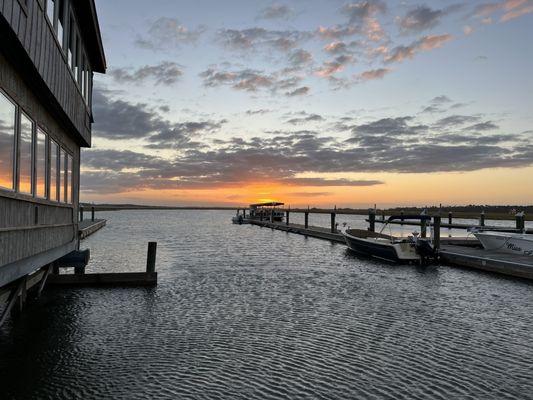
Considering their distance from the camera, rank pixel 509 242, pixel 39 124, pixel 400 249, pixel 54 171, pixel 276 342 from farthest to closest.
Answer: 1. pixel 400 249
2. pixel 509 242
3. pixel 54 171
4. pixel 276 342
5. pixel 39 124

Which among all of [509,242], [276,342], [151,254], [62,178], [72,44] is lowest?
[276,342]

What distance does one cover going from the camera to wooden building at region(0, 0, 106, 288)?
7.97 metres

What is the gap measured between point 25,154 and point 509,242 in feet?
89.6

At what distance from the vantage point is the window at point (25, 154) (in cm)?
894

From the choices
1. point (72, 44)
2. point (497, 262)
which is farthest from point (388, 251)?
point (72, 44)

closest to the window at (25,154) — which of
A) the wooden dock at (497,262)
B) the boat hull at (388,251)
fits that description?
the wooden dock at (497,262)

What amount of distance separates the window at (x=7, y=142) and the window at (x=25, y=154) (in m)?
0.49

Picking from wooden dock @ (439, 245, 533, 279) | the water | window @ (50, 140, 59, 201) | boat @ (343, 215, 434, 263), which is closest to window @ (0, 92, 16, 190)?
the water

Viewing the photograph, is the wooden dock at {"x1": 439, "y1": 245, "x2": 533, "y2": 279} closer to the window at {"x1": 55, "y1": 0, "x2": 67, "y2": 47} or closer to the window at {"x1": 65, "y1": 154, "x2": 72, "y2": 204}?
the window at {"x1": 65, "y1": 154, "x2": 72, "y2": 204}

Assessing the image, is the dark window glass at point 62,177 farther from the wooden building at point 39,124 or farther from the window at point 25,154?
the window at point 25,154

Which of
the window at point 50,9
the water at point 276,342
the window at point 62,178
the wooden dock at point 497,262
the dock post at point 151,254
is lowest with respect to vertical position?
the water at point 276,342

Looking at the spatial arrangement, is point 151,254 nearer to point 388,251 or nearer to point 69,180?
point 69,180

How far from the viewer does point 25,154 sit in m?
9.29

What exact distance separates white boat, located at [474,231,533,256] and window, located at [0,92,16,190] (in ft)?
86.5
